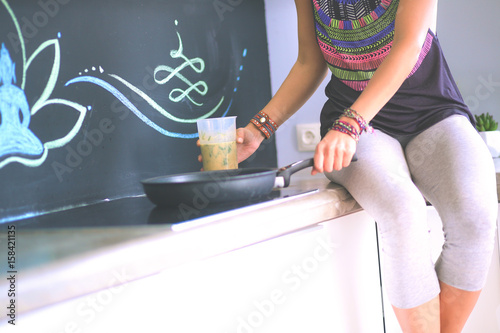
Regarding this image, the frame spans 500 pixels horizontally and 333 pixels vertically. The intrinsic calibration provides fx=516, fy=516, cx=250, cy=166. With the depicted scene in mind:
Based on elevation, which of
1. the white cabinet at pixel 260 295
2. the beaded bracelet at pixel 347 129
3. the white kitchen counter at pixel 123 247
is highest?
the beaded bracelet at pixel 347 129

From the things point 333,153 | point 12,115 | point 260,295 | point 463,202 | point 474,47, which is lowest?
point 260,295

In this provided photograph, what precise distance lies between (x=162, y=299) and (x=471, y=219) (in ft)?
1.90

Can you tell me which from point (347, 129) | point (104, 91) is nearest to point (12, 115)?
point (104, 91)

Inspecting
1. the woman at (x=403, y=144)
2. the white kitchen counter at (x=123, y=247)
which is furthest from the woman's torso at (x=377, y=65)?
the white kitchen counter at (x=123, y=247)

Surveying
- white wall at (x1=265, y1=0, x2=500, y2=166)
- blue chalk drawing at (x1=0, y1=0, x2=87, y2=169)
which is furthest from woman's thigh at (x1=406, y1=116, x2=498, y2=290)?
blue chalk drawing at (x1=0, y1=0, x2=87, y2=169)

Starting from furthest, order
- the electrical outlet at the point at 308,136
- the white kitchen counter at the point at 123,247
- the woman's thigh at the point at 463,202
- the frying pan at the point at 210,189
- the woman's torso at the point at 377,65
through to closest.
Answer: the electrical outlet at the point at 308,136 → the woman's torso at the point at 377,65 → the woman's thigh at the point at 463,202 → the frying pan at the point at 210,189 → the white kitchen counter at the point at 123,247

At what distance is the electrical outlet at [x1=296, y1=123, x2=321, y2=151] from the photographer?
1.91 metres

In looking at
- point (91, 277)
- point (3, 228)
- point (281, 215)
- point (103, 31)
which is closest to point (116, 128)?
point (103, 31)

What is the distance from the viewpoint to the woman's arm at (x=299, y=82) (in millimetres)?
1348

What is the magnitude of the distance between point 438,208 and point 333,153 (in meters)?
0.24

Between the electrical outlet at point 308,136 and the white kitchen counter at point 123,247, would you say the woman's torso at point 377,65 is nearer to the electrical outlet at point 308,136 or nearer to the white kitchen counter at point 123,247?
the white kitchen counter at point 123,247

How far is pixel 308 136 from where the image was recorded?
1921 millimetres

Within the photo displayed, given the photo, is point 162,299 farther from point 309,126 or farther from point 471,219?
point 309,126

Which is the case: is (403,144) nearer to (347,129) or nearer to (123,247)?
(347,129)
